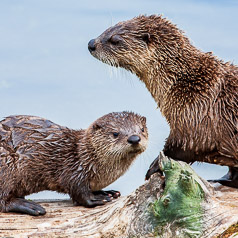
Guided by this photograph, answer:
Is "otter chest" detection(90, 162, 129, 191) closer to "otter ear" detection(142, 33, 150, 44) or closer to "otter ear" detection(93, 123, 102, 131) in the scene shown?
"otter ear" detection(93, 123, 102, 131)

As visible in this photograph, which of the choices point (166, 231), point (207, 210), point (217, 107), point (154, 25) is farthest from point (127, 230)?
point (154, 25)

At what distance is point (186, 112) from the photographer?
4957mm

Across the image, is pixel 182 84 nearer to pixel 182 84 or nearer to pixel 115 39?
pixel 182 84

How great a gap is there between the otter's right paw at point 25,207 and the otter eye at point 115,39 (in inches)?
64.4

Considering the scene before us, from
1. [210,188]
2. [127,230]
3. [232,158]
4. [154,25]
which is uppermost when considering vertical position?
[154,25]

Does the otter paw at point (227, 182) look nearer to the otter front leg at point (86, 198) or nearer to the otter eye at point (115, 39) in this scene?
the otter front leg at point (86, 198)

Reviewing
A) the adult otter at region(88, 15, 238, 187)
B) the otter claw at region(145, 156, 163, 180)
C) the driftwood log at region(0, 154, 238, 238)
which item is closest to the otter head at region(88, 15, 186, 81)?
the adult otter at region(88, 15, 238, 187)

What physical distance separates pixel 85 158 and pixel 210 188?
1.25 m

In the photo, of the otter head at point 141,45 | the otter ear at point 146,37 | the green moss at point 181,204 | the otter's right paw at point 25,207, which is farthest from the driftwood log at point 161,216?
the otter ear at point 146,37

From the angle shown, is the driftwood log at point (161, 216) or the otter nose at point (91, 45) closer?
the driftwood log at point (161, 216)

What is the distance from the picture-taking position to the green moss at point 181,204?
4.34 meters

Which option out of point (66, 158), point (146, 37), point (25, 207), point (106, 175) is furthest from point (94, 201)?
point (146, 37)

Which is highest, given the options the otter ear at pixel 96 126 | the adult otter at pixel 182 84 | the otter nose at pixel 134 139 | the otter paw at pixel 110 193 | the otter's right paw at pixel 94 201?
the adult otter at pixel 182 84

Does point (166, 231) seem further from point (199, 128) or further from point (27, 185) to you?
point (27, 185)
